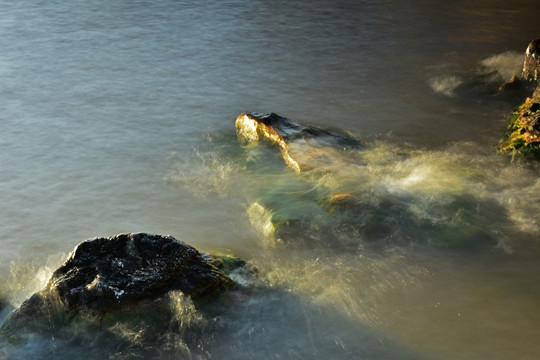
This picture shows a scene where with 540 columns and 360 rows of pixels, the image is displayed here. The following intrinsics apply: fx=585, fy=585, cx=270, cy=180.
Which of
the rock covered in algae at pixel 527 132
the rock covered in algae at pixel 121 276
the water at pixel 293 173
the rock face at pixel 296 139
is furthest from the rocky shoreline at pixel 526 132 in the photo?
the rock covered in algae at pixel 121 276

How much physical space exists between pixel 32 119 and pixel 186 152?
8.28 feet

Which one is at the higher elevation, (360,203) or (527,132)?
(527,132)

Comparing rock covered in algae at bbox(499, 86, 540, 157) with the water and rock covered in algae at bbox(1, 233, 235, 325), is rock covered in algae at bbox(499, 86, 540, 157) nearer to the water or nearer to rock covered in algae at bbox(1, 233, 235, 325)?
the water

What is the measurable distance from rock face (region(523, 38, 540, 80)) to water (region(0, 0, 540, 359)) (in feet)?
2.00

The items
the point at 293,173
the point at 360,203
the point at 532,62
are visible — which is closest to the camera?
the point at 360,203

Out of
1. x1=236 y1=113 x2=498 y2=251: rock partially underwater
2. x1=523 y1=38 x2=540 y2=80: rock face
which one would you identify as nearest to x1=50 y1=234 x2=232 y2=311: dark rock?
x1=236 y1=113 x2=498 y2=251: rock partially underwater

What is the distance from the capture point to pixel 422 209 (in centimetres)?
561

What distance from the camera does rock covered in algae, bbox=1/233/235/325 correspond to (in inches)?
168

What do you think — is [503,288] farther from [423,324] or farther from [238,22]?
[238,22]

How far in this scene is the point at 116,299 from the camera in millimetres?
4246

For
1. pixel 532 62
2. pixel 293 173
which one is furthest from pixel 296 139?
pixel 532 62

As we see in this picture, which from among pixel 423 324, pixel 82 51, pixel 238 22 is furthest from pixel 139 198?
pixel 238 22

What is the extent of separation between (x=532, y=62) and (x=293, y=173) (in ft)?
13.7

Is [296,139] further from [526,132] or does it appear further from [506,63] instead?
[506,63]
